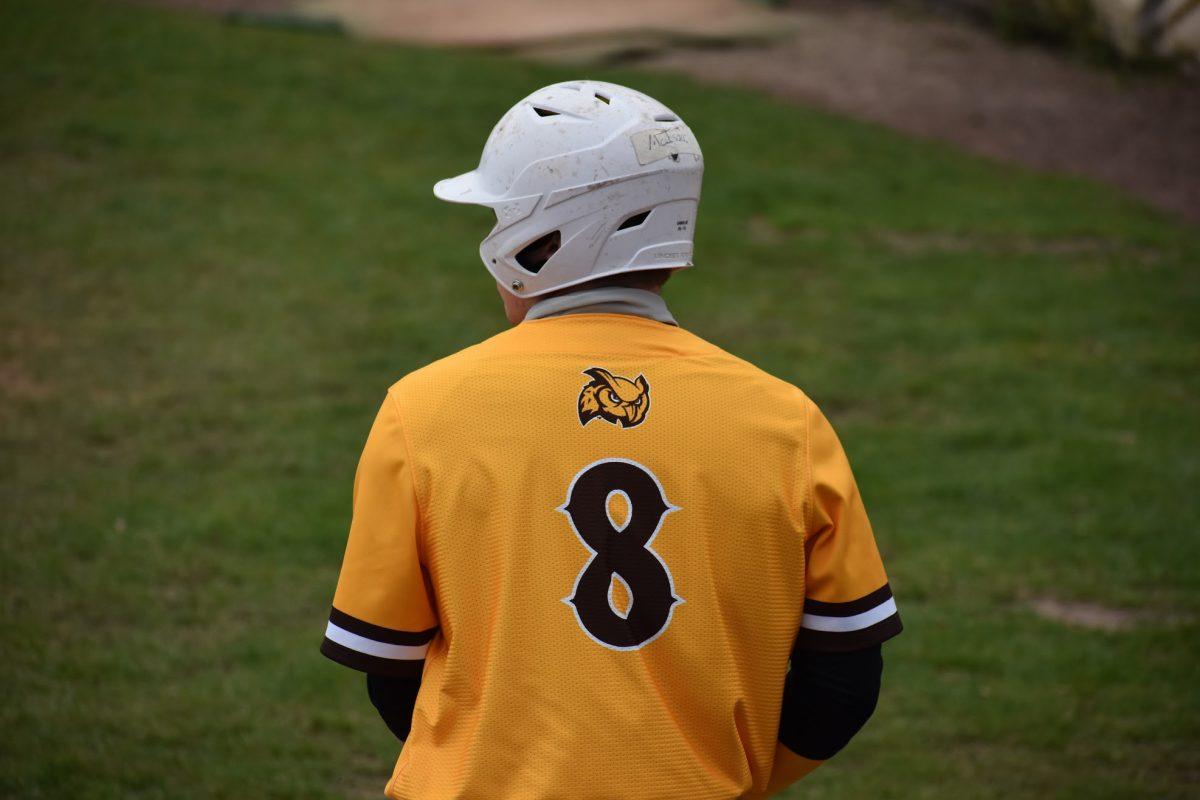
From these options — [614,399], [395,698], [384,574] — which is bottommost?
[395,698]

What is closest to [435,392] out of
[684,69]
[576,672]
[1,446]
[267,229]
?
[576,672]

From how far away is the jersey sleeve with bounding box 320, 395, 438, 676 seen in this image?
2.33 meters

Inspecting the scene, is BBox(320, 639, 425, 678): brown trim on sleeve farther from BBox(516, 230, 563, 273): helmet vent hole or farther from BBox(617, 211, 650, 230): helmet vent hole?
BBox(617, 211, 650, 230): helmet vent hole

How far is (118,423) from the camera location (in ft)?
23.6

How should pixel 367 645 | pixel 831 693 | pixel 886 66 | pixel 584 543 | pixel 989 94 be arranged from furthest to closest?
pixel 886 66
pixel 989 94
pixel 831 693
pixel 367 645
pixel 584 543

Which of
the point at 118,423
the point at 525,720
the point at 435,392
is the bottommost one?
the point at 118,423

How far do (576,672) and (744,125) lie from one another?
379 inches

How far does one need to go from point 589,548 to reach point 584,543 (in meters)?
0.01

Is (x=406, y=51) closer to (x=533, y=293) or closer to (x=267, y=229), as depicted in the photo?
(x=267, y=229)

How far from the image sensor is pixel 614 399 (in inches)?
92.4

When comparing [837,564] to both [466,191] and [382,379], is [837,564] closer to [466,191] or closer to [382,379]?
[466,191]

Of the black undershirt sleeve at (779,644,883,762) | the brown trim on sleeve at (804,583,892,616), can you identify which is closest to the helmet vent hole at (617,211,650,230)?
the brown trim on sleeve at (804,583,892,616)

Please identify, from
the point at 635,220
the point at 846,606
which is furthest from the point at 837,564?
the point at 635,220

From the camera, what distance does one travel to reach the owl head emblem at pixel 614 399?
2.34 m
